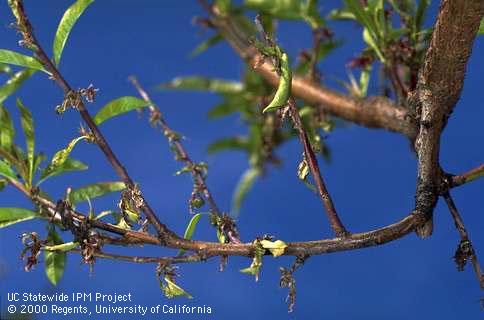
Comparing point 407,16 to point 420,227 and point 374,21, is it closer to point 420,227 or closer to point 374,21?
point 374,21

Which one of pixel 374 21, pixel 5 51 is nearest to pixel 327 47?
pixel 374 21

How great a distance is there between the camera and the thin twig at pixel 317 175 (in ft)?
3.72

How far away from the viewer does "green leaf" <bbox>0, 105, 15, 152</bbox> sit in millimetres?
1492

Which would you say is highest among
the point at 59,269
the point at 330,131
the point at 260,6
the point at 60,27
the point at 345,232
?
the point at 260,6

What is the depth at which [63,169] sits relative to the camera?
148 centimetres

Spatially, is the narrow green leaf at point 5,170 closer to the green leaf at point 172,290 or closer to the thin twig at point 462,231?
the green leaf at point 172,290

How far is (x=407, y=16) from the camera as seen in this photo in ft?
6.13

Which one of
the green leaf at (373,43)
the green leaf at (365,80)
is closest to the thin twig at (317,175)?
the green leaf at (373,43)

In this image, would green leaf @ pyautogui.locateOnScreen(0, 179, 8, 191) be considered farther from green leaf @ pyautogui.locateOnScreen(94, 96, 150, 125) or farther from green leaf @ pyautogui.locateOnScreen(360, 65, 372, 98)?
green leaf @ pyautogui.locateOnScreen(360, 65, 372, 98)

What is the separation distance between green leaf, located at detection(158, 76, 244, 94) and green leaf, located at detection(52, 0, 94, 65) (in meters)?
1.17

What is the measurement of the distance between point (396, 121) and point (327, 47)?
60 cm

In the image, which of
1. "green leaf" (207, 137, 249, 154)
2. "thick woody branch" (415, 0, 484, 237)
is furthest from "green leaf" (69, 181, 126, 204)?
"green leaf" (207, 137, 249, 154)

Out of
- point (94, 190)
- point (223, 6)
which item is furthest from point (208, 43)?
point (94, 190)

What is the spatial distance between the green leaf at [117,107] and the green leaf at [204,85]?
1.14 meters
